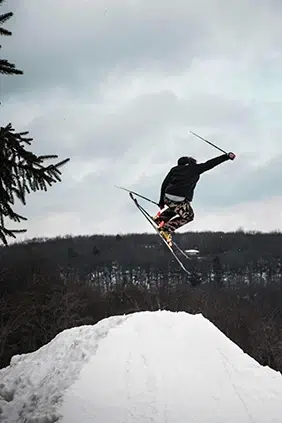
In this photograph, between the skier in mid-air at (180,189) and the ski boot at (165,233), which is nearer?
the skier in mid-air at (180,189)

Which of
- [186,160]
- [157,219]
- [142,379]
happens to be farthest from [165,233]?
[142,379]

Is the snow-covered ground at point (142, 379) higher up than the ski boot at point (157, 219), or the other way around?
the ski boot at point (157, 219)

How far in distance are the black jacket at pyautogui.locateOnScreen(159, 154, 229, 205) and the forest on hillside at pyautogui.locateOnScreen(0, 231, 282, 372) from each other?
149 inches

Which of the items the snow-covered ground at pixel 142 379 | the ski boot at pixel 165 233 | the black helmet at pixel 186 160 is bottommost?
the snow-covered ground at pixel 142 379

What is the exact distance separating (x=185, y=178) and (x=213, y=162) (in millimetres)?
732

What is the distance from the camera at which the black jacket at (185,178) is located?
36.1 feet

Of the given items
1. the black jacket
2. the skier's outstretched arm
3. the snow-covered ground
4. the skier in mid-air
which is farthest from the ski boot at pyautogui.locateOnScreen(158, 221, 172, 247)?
the snow-covered ground

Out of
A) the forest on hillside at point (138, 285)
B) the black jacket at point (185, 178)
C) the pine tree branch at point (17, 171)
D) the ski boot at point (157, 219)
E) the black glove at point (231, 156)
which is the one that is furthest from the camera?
the forest on hillside at point (138, 285)

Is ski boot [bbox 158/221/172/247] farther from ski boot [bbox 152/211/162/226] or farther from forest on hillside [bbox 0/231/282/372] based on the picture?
forest on hillside [bbox 0/231/282/372]

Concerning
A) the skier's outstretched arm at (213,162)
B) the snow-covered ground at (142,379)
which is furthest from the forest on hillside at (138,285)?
the skier's outstretched arm at (213,162)

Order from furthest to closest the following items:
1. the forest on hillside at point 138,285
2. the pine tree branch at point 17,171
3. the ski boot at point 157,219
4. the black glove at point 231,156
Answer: the forest on hillside at point 138,285 < the ski boot at point 157,219 < the black glove at point 231,156 < the pine tree branch at point 17,171

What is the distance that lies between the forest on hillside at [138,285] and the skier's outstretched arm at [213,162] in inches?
162

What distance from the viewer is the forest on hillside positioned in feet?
141

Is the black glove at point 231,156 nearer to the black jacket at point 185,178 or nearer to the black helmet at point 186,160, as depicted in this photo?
the black jacket at point 185,178
